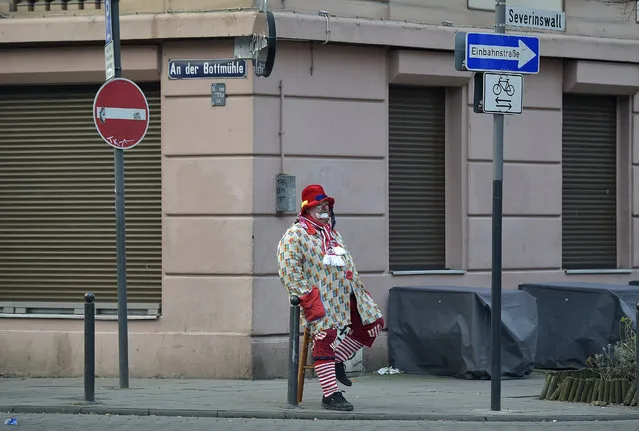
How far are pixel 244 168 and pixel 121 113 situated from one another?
202cm

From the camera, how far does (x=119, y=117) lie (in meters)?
12.8

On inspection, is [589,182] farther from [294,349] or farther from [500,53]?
[294,349]

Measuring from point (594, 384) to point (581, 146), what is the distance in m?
5.82

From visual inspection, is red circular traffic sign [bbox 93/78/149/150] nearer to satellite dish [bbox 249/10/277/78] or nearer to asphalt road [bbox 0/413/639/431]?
satellite dish [bbox 249/10/277/78]

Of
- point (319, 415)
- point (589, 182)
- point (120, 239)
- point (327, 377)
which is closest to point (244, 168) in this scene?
point (120, 239)

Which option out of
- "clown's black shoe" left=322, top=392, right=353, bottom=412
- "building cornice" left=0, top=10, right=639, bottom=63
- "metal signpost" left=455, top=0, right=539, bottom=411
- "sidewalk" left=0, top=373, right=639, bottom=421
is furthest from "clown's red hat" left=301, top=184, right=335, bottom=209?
"building cornice" left=0, top=10, right=639, bottom=63

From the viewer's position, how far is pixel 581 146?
1736cm

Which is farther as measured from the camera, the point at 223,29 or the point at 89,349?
the point at 223,29

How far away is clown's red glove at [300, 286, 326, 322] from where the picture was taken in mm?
11227

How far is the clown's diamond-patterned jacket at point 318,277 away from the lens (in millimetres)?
11266

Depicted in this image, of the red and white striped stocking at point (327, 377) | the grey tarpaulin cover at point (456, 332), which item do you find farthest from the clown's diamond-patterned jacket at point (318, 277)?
the grey tarpaulin cover at point (456, 332)

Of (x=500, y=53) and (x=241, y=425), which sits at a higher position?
(x=500, y=53)

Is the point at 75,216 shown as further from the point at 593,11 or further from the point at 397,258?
the point at 593,11

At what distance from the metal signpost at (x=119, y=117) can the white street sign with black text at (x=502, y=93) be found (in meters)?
3.44
